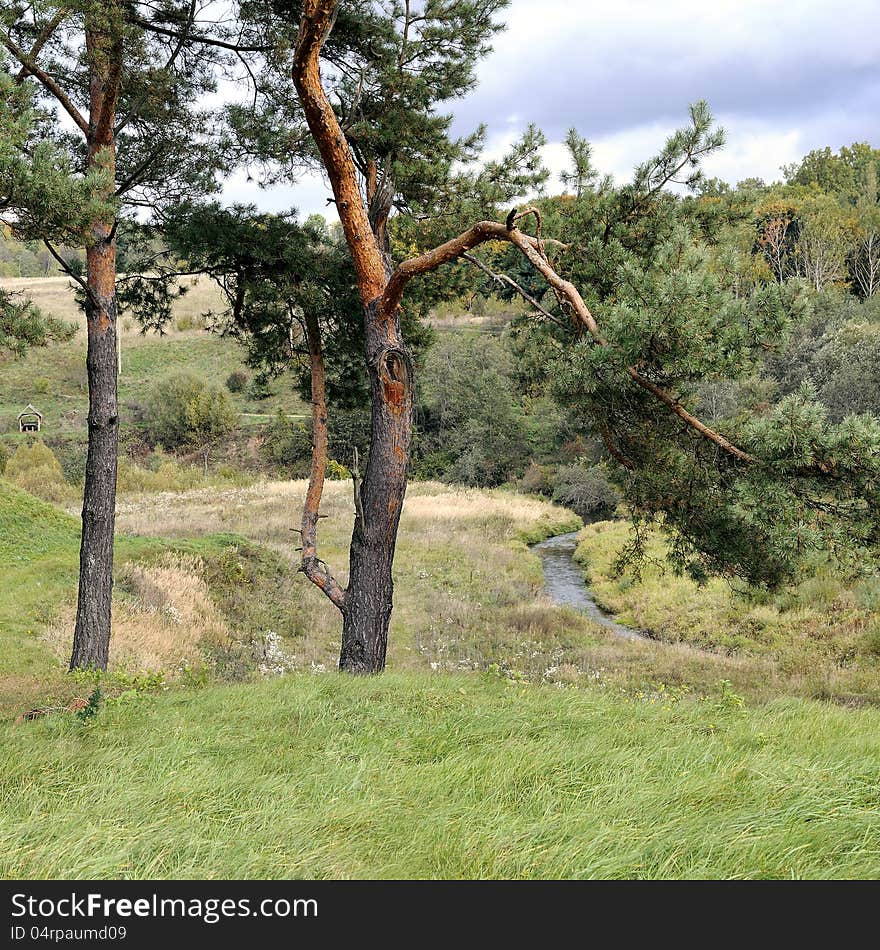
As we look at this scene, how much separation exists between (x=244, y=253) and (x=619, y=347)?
214 inches

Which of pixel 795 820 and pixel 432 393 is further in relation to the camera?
pixel 432 393

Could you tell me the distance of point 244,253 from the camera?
909 centimetres

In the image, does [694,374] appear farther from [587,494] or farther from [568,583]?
[587,494]

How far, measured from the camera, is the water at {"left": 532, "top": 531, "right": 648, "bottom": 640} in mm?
17583

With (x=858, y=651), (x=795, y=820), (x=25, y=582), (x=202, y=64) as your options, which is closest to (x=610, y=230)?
(x=202, y=64)

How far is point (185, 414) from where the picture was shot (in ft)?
133

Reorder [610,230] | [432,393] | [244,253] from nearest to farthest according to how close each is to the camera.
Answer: [610,230]
[244,253]
[432,393]

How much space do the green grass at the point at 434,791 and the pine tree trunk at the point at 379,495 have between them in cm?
211

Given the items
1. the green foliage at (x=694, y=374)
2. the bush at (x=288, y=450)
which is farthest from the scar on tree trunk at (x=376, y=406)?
the bush at (x=288, y=450)

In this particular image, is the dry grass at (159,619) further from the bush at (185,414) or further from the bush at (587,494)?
the bush at (185,414)

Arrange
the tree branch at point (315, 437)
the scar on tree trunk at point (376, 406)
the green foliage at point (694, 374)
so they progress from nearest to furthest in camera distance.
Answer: the green foliage at point (694, 374), the scar on tree trunk at point (376, 406), the tree branch at point (315, 437)

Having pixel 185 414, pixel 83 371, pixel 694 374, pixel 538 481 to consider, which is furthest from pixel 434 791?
pixel 83 371

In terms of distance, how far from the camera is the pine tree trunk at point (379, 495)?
23.9 ft
